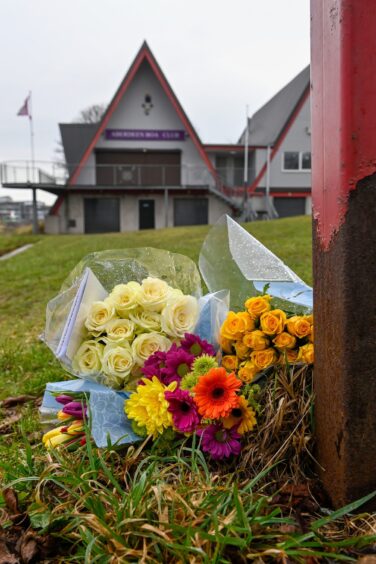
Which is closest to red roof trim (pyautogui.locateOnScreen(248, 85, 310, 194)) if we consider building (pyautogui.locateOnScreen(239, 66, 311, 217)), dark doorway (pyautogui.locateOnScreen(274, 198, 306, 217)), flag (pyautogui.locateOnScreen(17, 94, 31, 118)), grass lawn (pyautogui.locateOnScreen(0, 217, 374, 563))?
building (pyautogui.locateOnScreen(239, 66, 311, 217))

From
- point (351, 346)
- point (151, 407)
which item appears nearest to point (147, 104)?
point (151, 407)

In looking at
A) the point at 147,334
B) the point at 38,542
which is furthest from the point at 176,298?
the point at 38,542

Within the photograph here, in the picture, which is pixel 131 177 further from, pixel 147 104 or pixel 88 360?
pixel 88 360

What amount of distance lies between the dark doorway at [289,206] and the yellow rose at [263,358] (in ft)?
85.5

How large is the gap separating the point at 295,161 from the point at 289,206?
2.46 metres

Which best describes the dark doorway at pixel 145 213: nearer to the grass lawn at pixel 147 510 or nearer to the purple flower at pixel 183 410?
the grass lawn at pixel 147 510

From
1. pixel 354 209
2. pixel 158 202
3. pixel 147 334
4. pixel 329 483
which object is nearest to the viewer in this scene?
pixel 354 209

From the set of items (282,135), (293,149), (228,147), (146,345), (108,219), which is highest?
(282,135)

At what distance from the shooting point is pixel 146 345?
1970 mm

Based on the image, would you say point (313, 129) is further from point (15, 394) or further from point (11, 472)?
point (15, 394)

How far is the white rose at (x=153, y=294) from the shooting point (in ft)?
6.64

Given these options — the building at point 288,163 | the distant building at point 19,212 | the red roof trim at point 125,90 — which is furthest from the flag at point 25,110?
the building at point 288,163

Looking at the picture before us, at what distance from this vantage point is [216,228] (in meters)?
2.28

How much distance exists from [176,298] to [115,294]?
0.82ft
